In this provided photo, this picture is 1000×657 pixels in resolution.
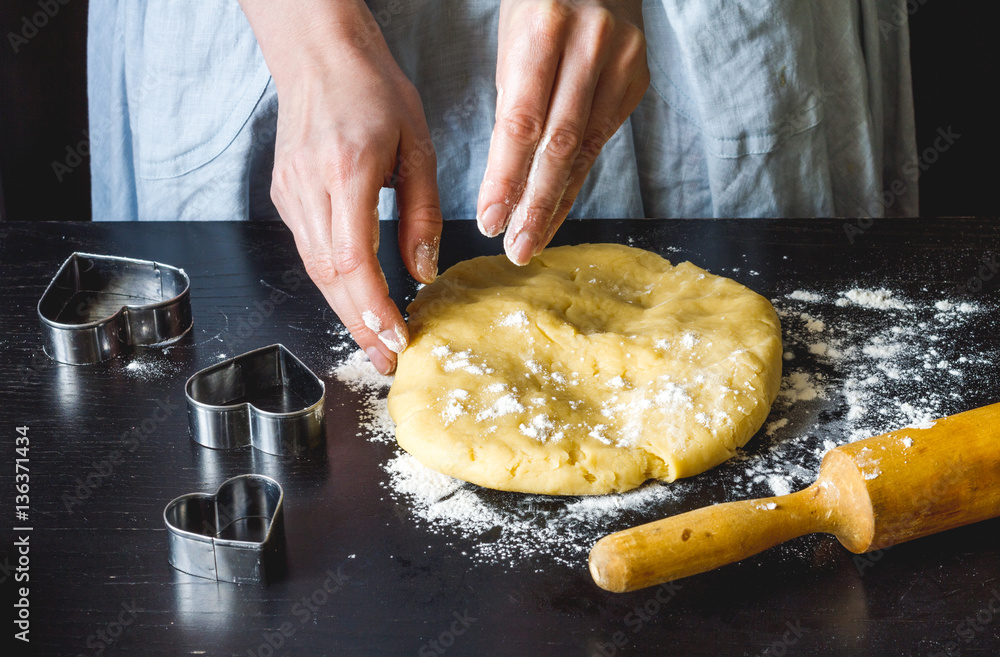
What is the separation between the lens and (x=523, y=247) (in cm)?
123

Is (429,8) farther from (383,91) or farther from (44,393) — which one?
(44,393)

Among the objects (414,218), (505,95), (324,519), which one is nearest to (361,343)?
(414,218)

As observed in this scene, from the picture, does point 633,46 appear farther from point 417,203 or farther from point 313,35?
point 313,35

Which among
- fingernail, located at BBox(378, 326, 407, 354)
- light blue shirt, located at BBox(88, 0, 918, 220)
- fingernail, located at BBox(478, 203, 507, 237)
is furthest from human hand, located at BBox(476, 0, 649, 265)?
light blue shirt, located at BBox(88, 0, 918, 220)

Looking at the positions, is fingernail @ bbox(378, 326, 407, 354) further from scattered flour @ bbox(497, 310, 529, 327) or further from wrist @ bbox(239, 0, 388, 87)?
wrist @ bbox(239, 0, 388, 87)

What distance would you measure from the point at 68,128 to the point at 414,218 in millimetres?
1967

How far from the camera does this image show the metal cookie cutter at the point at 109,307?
1360 mm

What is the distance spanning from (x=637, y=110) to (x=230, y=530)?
4.10ft

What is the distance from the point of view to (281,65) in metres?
1.38

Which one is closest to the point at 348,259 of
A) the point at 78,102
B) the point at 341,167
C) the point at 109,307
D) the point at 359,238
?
the point at 359,238

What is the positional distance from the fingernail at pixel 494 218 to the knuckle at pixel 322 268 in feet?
0.78

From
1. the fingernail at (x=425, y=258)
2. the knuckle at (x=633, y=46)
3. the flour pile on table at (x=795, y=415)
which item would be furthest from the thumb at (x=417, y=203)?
the knuckle at (x=633, y=46)

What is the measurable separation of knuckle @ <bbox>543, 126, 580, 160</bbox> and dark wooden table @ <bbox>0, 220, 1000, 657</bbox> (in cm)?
51

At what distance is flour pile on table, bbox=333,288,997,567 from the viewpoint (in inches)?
41.0
